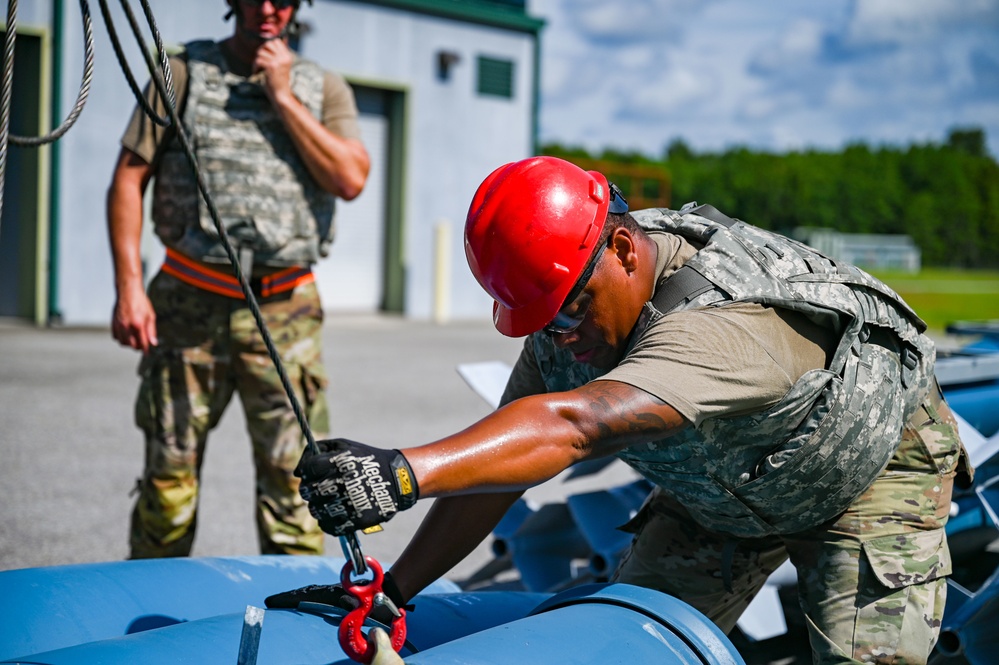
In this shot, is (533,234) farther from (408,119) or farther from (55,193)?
(408,119)

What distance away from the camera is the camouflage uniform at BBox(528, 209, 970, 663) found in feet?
6.87

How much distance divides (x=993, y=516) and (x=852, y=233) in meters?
75.0

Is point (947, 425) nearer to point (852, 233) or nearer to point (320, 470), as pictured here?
point (320, 470)

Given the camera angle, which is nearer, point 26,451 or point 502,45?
point 26,451

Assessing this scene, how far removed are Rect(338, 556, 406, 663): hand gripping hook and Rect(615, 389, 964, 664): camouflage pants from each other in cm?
87

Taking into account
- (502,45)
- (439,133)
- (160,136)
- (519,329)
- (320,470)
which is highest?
(502,45)

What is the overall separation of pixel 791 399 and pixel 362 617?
0.93 m

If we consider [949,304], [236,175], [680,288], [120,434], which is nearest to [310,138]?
[236,175]

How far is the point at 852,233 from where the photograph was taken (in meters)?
73.9

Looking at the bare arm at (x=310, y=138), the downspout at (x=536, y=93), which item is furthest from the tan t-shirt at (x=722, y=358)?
the downspout at (x=536, y=93)

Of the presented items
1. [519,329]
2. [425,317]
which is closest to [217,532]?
[519,329]

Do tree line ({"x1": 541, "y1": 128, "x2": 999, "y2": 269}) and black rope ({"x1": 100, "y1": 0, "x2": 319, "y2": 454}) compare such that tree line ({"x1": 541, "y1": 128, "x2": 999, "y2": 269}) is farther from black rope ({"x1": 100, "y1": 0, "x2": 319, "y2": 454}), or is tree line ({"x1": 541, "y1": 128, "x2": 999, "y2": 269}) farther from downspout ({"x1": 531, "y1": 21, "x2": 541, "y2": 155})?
black rope ({"x1": 100, "y1": 0, "x2": 319, "y2": 454})

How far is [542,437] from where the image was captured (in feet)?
5.61

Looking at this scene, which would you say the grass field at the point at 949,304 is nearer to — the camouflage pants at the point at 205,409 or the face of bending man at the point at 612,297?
the camouflage pants at the point at 205,409
